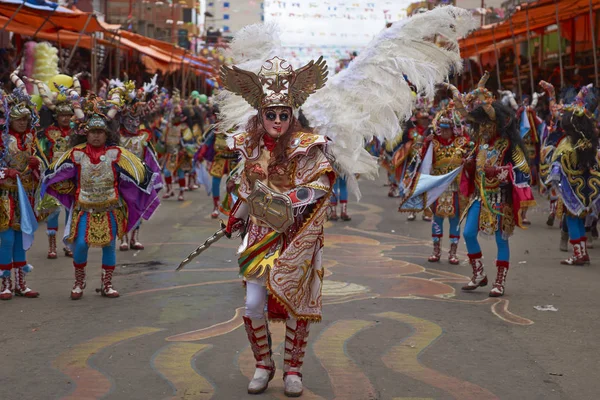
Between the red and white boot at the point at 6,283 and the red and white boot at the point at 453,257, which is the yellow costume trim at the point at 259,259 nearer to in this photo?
the red and white boot at the point at 6,283

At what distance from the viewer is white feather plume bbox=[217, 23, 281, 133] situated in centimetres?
833

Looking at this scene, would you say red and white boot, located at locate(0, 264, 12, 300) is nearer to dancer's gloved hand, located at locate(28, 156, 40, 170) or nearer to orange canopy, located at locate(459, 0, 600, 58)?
dancer's gloved hand, located at locate(28, 156, 40, 170)

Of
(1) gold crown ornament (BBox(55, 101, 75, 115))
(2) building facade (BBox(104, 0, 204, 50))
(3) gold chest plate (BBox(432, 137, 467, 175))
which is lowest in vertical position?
(3) gold chest plate (BBox(432, 137, 467, 175))

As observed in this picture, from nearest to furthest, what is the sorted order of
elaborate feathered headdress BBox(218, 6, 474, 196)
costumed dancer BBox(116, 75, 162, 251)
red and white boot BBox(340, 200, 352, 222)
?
elaborate feathered headdress BBox(218, 6, 474, 196) → costumed dancer BBox(116, 75, 162, 251) → red and white boot BBox(340, 200, 352, 222)

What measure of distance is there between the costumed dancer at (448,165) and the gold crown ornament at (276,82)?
570 cm

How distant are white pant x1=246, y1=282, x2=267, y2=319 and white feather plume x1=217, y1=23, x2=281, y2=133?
3.03m

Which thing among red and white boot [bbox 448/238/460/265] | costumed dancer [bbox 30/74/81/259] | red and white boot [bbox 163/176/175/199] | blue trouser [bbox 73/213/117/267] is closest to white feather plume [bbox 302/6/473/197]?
blue trouser [bbox 73/213/117/267]

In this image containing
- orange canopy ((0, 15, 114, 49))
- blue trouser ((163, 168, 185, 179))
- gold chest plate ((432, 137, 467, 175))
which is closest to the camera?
gold chest plate ((432, 137, 467, 175))

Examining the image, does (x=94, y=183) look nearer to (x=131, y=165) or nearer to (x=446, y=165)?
(x=131, y=165)

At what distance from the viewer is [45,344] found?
22.1ft

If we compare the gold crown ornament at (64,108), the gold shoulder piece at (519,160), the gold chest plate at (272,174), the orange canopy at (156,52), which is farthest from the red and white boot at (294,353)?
the orange canopy at (156,52)

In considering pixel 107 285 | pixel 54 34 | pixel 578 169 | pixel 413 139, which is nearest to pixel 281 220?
pixel 107 285

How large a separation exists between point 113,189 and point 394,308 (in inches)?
117

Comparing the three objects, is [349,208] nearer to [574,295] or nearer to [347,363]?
[574,295]
